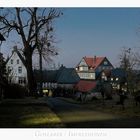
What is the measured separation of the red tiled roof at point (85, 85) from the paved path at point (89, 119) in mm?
593

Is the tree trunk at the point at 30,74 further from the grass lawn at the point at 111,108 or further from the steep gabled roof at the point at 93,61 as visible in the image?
the steep gabled roof at the point at 93,61

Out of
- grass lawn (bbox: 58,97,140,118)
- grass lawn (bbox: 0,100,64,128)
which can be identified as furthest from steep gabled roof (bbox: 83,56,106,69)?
grass lawn (bbox: 58,97,140,118)

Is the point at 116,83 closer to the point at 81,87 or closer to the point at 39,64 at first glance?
the point at 81,87


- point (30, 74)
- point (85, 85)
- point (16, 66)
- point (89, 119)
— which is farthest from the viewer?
point (16, 66)

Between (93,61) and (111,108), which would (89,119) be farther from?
(111,108)

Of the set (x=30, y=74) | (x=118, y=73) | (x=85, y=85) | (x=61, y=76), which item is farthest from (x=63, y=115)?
(x=118, y=73)

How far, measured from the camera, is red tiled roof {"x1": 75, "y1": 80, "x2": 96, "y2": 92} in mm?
12656

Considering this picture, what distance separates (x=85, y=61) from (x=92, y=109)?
8.60 feet

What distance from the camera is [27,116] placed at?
12062 millimetres

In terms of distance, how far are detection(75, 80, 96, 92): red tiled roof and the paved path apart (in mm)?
593

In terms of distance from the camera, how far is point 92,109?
14023 mm

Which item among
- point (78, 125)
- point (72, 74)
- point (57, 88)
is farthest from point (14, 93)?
point (78, 125)

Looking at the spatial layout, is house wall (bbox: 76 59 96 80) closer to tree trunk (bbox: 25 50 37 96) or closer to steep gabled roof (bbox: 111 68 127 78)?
steep gabled roof (bbox: 111 68 127 78)

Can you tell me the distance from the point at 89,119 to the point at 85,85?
1.00 meters
